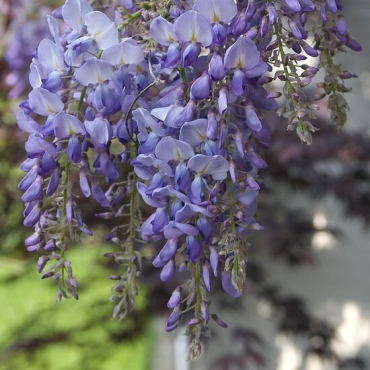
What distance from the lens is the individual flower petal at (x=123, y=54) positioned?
694 millimetres

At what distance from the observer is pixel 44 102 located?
725mm

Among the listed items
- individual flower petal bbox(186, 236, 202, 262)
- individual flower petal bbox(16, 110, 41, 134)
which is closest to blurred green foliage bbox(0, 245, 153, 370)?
individual flower petal bbox(16, 110, 41, 134)

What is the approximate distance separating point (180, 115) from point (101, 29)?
14 centimetres

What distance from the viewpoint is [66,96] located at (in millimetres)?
750

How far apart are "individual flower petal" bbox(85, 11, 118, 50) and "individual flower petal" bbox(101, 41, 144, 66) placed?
2cm

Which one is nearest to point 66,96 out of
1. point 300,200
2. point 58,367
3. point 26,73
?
point 26,73

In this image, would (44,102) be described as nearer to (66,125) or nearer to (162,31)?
(66,125)

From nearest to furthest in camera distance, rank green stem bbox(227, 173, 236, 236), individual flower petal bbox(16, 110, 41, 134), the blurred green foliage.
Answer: green stem bbox(227, 173, 236, 236)
individual flower petal bbox(16, 110, 41, 134)
the blurred green foliage

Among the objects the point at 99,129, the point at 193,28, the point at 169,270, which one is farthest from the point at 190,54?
the point at 169,270

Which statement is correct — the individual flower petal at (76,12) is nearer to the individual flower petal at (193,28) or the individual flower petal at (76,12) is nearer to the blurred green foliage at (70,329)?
the individual flower petal at (193,28)

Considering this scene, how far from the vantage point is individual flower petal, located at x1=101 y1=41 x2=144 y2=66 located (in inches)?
27.3

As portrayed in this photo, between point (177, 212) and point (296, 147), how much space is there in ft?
4.24

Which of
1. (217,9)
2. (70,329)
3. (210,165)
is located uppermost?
(217,9)

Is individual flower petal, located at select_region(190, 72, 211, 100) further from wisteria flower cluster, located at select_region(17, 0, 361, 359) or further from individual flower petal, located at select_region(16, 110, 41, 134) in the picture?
individual flower petal, located at select_region(16, 110, 41, 134)
